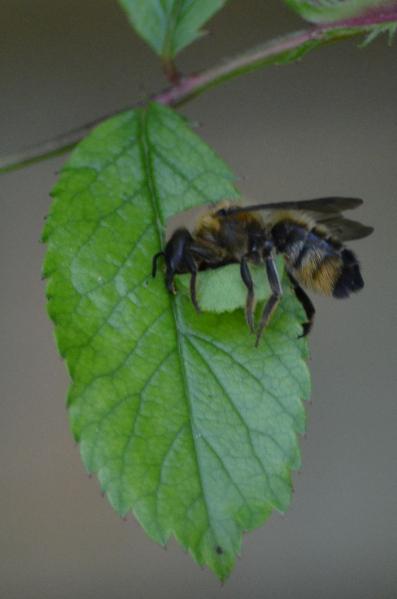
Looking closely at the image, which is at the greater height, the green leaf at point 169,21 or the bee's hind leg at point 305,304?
the green leaf at point 169,21

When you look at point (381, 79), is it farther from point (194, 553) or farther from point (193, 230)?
point (194, 553)

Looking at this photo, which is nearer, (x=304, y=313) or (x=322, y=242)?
(x=304, y=313)

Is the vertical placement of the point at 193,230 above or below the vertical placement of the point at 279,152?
below

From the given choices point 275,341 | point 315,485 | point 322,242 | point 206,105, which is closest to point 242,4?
point 206,105

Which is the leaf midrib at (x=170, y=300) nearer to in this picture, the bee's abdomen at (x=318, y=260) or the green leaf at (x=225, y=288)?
the green leaf at (x=225, y=288)

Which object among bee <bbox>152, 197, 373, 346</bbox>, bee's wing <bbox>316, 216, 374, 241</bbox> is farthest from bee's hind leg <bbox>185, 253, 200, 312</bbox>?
bee's wing <bbox>316, 216, 374, 241</bbox>

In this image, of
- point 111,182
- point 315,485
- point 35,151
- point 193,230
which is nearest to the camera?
point 35,151

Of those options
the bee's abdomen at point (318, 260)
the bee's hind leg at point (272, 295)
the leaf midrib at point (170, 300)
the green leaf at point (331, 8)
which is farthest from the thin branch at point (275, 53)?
the bee's abdomen at point (318, 260)
